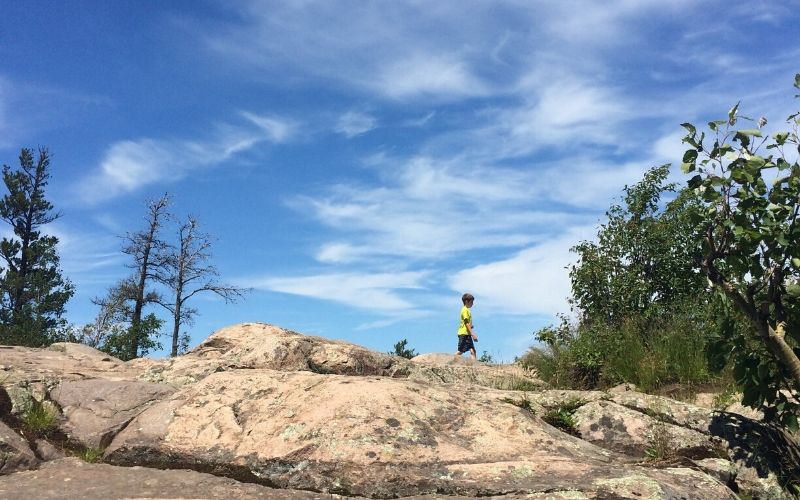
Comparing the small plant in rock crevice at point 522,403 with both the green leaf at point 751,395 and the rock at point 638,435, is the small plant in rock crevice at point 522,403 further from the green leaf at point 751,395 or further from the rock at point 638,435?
the green leaf at point 751,395

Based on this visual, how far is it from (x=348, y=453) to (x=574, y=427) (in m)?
2.60

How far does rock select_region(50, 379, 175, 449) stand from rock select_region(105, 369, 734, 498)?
31cm

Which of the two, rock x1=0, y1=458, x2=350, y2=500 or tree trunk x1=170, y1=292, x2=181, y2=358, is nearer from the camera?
rock x1=0, y1=458, x2=350, y2=500

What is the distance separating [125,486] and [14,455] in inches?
45.7

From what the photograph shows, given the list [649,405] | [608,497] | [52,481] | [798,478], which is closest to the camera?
[608,497]

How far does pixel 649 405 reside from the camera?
21.5 ft

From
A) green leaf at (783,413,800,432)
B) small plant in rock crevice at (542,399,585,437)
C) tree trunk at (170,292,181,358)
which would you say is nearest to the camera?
green leaf at (783,413,800,432)

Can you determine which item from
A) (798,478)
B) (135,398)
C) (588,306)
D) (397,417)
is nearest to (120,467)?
(135,398)

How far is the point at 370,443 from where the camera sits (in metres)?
4.70

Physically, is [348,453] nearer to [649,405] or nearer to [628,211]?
[649,405]

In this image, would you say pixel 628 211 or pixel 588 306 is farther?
pixel 628 211

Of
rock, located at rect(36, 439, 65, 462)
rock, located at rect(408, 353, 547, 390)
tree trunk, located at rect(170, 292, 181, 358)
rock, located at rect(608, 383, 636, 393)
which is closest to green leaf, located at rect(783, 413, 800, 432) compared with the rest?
rock, located at rect(408, 353, 547, 390)

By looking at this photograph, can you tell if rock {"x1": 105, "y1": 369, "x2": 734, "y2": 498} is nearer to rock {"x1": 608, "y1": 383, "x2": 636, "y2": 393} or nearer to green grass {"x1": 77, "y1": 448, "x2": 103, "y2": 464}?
green grass {"x1": 77, "y1": 448, "x2": 103, "y2": 464}

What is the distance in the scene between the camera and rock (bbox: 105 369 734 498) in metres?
4.44
